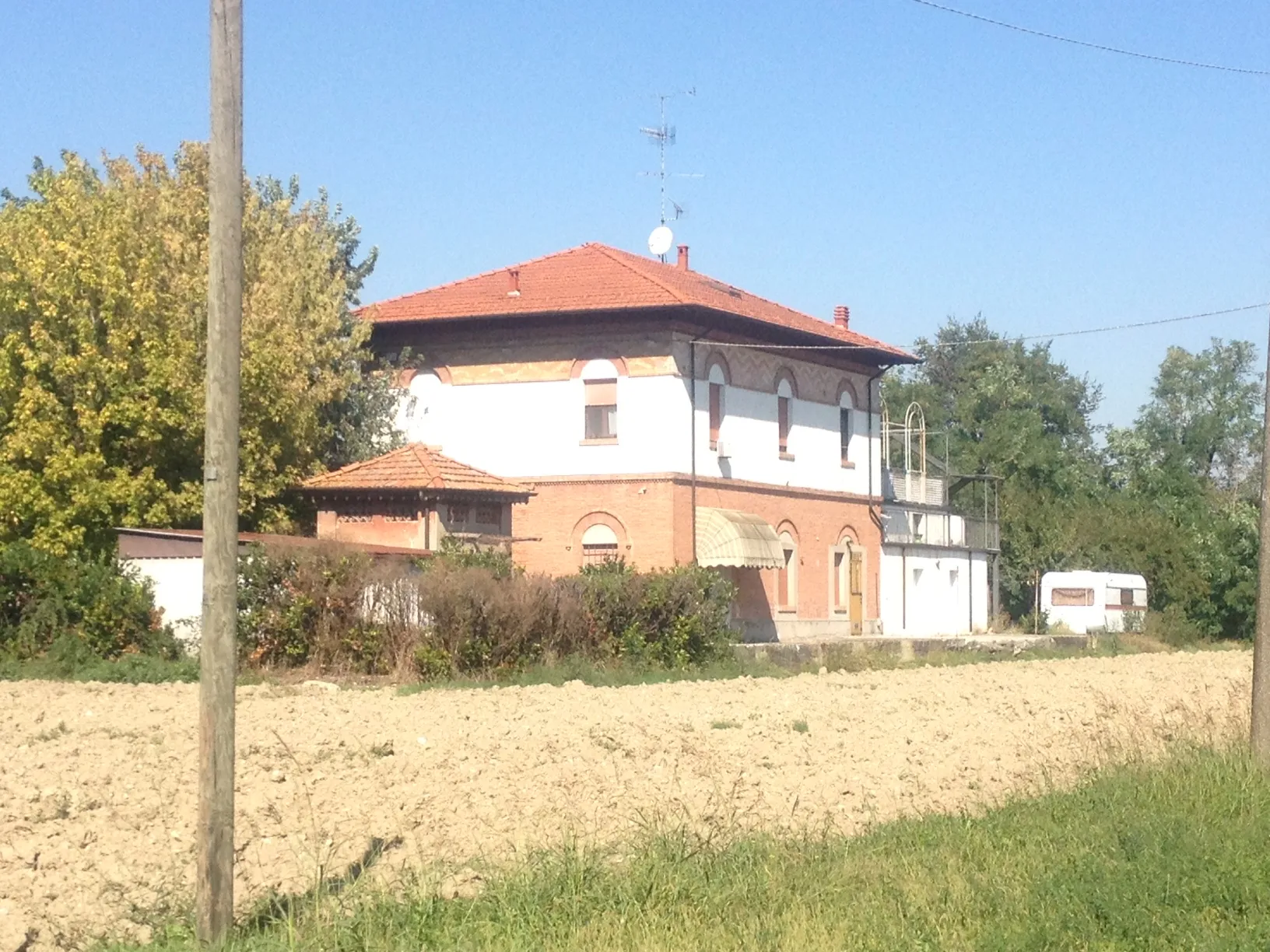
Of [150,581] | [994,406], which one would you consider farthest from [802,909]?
[994,406]

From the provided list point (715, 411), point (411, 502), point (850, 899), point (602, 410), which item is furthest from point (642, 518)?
point (850, 899)

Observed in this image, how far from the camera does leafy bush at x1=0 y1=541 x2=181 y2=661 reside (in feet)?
93.3

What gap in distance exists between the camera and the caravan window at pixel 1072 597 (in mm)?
55000

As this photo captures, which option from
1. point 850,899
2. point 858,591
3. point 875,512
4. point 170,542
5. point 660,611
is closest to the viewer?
point 850,899

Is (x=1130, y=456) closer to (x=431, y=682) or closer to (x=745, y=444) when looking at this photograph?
(x=745, y=444)

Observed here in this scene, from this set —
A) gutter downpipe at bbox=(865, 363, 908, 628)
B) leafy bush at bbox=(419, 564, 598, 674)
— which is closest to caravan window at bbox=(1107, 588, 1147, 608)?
gutter downpipe at bbox=(865, 363, 908, 628)

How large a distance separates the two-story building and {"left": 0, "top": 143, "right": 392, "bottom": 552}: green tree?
22.0ft

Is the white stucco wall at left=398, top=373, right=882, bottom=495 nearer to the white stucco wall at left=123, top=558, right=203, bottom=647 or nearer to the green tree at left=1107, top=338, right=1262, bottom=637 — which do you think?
the white stucco wall at left=123, top=558, right=203, bottom=647

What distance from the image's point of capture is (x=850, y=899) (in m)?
10.2

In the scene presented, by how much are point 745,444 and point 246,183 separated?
14177 mm

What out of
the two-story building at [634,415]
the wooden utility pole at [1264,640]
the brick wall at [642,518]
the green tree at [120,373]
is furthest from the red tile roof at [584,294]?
the wooden utility pole at [1264,640]

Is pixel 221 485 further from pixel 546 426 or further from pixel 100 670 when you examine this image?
pixel 546 426

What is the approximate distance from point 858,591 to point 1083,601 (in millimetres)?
10985

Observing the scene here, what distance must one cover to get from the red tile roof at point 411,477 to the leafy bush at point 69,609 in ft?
21.4
